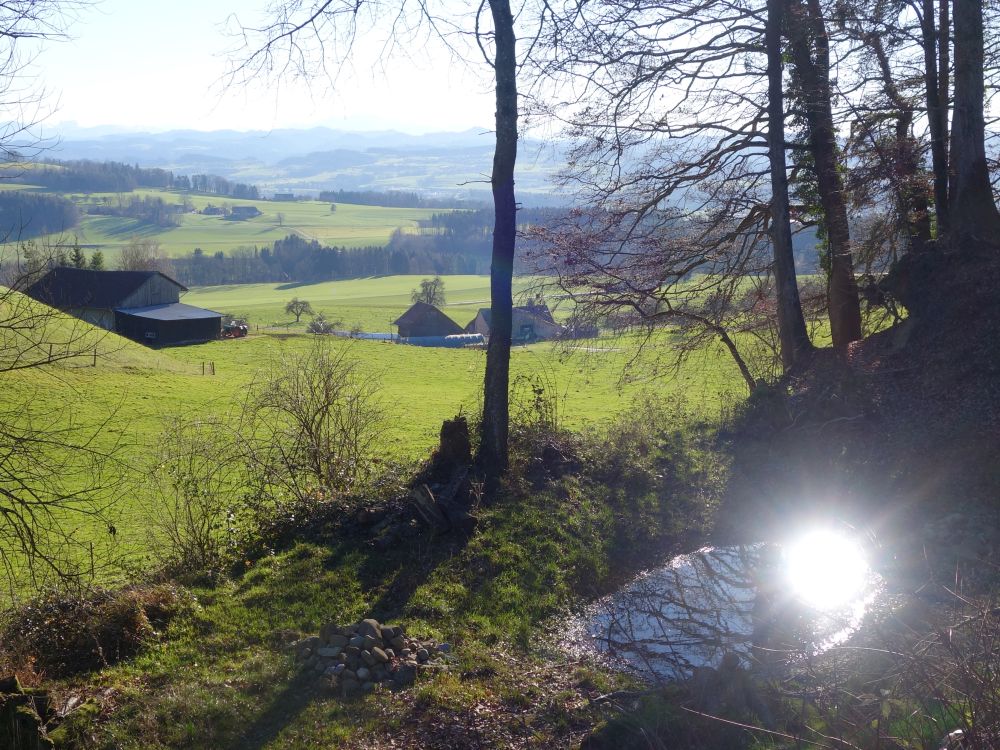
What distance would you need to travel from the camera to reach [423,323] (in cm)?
7000

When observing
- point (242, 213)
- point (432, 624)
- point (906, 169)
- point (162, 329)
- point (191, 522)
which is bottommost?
point (432, 624)

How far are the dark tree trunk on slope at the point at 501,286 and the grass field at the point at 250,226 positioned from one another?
362 feet

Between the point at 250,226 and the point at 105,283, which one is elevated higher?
the point at 250,226

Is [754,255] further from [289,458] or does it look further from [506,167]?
[289,458]

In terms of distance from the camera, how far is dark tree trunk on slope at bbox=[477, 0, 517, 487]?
34.6ft

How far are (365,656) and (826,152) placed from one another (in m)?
13.7

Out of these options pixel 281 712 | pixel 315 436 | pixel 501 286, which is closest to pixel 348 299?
pixel 315 436

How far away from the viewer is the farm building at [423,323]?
69875 millimetres

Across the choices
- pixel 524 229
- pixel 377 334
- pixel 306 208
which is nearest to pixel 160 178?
pixel 306 208

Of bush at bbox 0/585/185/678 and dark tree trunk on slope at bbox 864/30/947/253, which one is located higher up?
dark tree trunk on slope at bbox 864/30/947/253

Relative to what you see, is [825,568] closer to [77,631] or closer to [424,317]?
[77,631]

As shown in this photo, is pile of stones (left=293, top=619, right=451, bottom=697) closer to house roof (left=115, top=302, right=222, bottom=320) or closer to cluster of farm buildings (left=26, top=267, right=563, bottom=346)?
cluster of farm buildings (left=26, top=267, right=563, bottom=346)

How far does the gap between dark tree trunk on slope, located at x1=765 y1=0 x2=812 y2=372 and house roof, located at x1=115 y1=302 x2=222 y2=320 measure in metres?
48.9

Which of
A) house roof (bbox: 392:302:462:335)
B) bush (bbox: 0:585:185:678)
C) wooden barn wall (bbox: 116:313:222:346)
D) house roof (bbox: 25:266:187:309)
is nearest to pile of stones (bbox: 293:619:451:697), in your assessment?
bush (bbox: 0:585:185:678)
